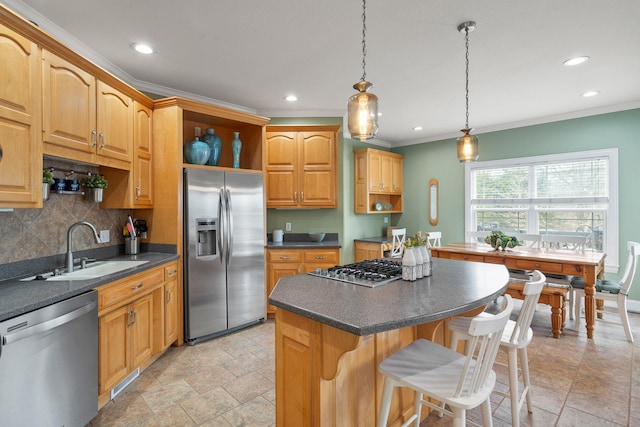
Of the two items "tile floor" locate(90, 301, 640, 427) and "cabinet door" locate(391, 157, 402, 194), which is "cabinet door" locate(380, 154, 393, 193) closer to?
"cabinet door" locate(391, 157, 402, 194)

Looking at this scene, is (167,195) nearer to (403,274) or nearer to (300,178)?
(300,178)

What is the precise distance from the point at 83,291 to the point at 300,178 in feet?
9.18

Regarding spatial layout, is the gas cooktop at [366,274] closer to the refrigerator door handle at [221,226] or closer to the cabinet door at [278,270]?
the refrigerator door handle at [221,226]

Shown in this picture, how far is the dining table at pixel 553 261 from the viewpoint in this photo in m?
3.28

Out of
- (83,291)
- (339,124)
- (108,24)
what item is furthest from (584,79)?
(83,291)

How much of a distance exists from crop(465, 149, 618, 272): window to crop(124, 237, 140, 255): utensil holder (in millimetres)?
4898

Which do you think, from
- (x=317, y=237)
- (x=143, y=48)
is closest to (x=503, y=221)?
(x=317, y=237)

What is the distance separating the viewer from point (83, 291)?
1906mm

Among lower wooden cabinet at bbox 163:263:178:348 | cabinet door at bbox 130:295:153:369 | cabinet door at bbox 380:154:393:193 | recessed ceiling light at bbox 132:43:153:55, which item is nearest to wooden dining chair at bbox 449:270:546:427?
cabinet door at bbox 130:295:153:369

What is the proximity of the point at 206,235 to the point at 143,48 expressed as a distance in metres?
1.73

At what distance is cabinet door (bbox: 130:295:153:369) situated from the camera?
95.6 inches

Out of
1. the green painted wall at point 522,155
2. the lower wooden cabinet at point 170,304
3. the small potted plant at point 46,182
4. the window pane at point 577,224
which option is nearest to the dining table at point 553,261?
the window pane at point 577,224

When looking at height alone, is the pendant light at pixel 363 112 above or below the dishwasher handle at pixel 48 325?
above

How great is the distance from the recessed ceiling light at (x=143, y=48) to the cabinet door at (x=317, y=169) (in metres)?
1.95
